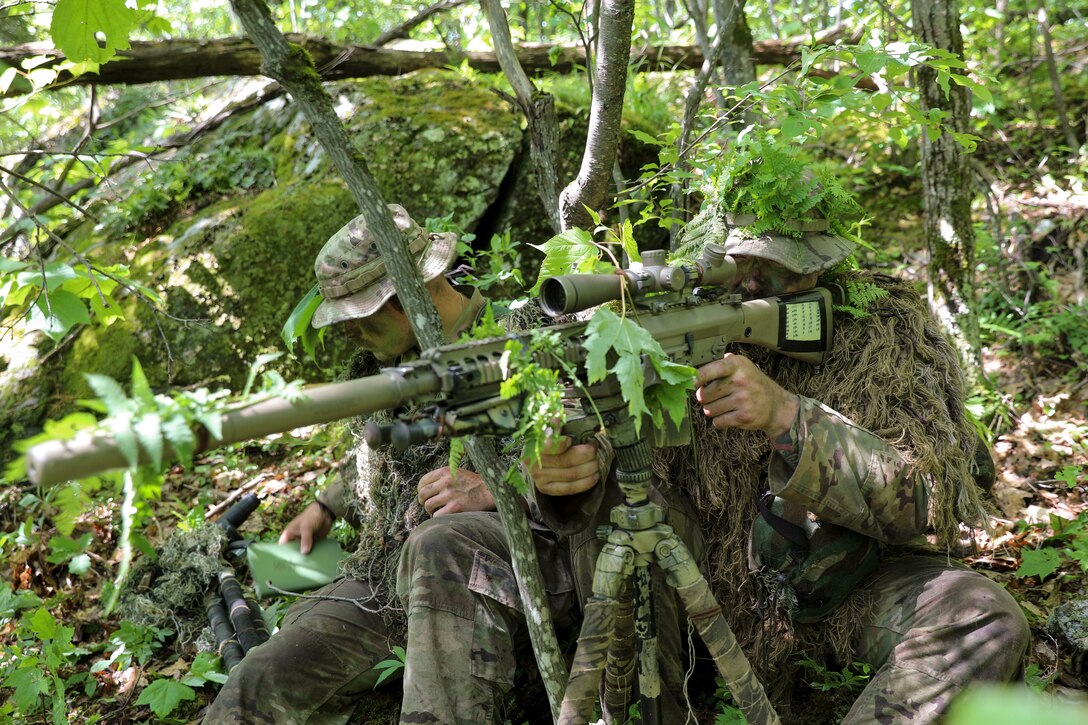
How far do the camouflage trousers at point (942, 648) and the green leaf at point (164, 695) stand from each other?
2.53m

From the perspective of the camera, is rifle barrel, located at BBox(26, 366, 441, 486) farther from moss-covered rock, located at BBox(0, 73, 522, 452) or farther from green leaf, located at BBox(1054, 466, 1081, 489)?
green leaf, located at BBox(1054, 466, 1081, 489)

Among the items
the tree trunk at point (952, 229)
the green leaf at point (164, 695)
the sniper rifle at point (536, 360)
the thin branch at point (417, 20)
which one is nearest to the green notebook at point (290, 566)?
the green leaf at point (164, 695)

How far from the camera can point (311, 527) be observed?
3777 mm

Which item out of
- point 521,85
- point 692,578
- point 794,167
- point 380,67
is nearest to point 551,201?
point 521,85

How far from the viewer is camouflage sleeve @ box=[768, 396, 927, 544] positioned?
8.32 feet

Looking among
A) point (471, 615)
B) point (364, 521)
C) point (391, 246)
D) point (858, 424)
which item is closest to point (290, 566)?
point (364, 521)

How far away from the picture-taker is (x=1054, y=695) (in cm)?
283

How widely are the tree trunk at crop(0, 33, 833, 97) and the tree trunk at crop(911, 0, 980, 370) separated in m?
1.45

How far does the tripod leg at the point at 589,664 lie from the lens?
2256 mm

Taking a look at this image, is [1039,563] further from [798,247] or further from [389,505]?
[389,505]

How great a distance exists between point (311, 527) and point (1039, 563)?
3254mm

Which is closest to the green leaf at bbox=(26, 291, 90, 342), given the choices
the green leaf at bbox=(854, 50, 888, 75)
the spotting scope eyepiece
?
the spotting scope eyepiece

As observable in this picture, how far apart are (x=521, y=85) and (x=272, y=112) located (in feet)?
12.0

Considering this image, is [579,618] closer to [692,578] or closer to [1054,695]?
[692,578]
